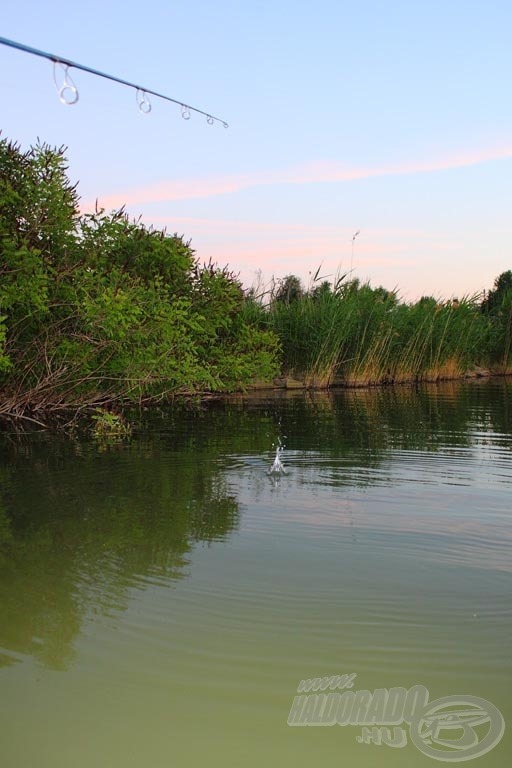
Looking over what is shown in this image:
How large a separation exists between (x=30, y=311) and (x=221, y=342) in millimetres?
8147

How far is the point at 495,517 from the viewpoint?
6.97 metres

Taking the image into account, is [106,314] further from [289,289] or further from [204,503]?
[289,289]

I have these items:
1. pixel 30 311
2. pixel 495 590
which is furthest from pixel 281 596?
pixel 30 311

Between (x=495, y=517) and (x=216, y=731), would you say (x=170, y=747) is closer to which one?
(x=216, y=731)

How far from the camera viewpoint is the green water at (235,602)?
3.20 metres

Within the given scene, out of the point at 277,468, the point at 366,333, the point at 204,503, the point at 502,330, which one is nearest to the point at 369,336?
the point at 366,333

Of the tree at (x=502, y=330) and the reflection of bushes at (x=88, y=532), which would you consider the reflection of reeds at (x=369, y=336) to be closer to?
the tree at (x=502, y=330)

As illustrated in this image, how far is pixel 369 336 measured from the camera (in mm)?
26219
